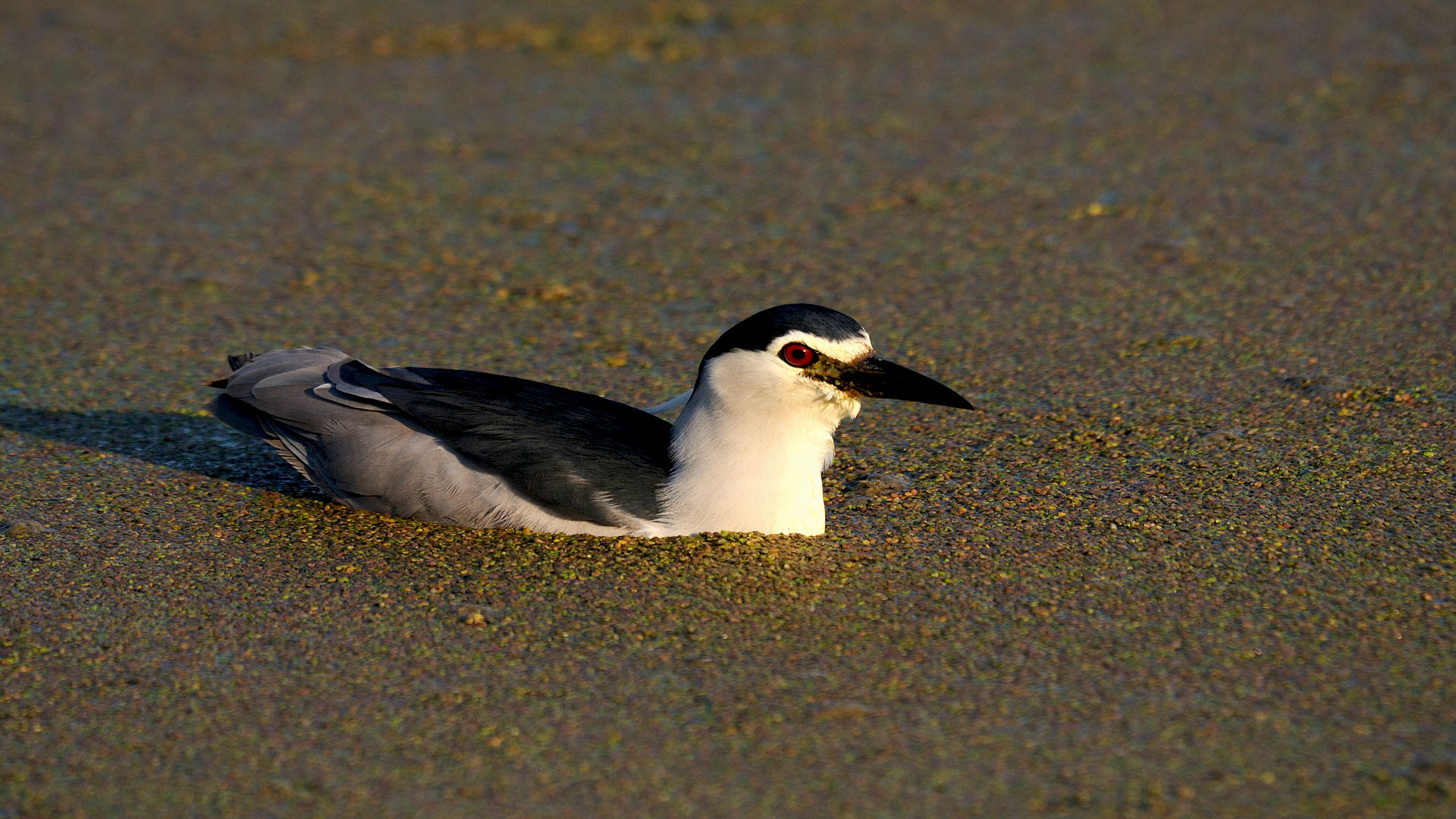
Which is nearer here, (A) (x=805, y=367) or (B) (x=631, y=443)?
(A) (x=805, y=367)

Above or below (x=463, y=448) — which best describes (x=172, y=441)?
below

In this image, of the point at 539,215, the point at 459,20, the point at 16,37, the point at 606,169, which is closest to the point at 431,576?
the point at 539,215

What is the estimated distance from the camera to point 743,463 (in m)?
3.20

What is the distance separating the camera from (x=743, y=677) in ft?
8.88

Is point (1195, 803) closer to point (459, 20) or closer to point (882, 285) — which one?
point (882, 285)

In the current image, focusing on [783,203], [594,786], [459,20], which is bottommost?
[594,786]

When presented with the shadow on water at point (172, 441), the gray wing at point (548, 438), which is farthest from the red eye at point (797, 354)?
the shadow on water at point (172, 441)

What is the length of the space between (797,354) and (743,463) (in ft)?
0.80

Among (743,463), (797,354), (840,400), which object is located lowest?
(743,463)

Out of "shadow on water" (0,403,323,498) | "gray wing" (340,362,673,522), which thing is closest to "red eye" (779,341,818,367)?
"gray wing" (340,362,673,522)

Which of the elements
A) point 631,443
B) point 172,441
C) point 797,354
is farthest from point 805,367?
point 172,441

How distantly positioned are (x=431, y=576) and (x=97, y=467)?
1030 millimetres

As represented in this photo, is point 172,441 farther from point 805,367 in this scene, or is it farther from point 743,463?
point 805,367

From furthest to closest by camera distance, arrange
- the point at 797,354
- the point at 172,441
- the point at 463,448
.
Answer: the point at 172,441 < the point at 463,448 < the point at 797,354
